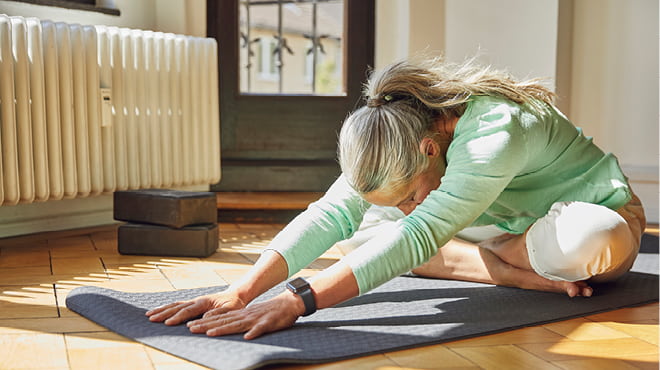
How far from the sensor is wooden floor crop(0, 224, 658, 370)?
1.30 meters

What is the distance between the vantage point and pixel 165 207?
243 cm

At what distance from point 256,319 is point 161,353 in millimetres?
174

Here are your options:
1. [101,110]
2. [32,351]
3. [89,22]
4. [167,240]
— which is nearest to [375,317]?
[32,351]

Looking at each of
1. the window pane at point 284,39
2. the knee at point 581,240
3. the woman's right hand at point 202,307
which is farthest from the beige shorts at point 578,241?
the window pane at point 284,39

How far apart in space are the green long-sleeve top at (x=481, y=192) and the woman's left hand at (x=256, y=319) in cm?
13

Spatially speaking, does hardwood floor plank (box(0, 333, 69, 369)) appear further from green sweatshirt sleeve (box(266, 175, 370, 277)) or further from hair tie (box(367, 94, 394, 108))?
hair tie (box(367, 94, 394, 108))

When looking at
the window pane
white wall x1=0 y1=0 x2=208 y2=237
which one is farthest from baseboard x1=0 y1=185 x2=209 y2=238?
the window pane

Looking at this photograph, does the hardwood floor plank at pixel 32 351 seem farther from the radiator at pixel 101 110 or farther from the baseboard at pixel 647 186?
the baseboard at pixel 647 186

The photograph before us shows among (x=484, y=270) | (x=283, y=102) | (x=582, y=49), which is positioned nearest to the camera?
(x=484, y=270)

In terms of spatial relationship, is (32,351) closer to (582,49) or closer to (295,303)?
(295,303)

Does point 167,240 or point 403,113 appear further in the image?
point 167,240

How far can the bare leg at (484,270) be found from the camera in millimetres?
1800

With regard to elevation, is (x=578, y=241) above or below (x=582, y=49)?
below

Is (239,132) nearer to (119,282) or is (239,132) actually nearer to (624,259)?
(119,282)
